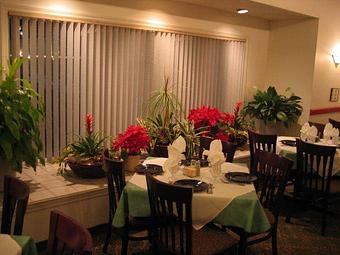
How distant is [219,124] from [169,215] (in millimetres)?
2700

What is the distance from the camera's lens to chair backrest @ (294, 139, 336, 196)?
3617 millimetres

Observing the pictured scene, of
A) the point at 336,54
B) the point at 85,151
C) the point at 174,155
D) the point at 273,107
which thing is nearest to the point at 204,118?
the point at 273,107

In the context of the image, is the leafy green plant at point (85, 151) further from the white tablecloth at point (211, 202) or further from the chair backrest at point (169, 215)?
the chair backrest at point (169, 215)

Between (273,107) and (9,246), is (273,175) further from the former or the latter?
(273,107)

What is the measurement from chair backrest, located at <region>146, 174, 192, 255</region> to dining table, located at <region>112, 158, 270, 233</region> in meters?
0.19

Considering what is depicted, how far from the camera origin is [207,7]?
16.5 feet

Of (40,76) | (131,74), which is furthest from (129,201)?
(131,74)

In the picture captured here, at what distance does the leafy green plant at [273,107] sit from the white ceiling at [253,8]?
42.0 inches

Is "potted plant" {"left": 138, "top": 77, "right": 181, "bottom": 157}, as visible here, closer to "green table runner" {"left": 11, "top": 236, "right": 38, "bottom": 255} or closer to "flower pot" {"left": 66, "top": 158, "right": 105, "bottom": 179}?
"flower pot" {"left": 66, "top": 158, "right": 105, "bottom": 179}

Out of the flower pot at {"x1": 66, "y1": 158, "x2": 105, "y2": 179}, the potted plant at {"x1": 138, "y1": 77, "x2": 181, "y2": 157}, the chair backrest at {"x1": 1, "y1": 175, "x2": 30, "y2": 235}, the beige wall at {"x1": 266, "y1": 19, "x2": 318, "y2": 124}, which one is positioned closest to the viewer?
the chair backrest at {"x1": 1, "y1": 175, "x2": 30, "y2": 235}

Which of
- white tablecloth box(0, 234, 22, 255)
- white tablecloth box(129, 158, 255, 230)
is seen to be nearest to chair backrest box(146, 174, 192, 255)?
white tablecloth box(129, 158, 255, 230)

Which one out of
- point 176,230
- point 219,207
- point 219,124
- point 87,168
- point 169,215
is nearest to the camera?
point 169,215

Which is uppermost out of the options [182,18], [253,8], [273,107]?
[253,8]

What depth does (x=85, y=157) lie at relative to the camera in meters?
3.62
